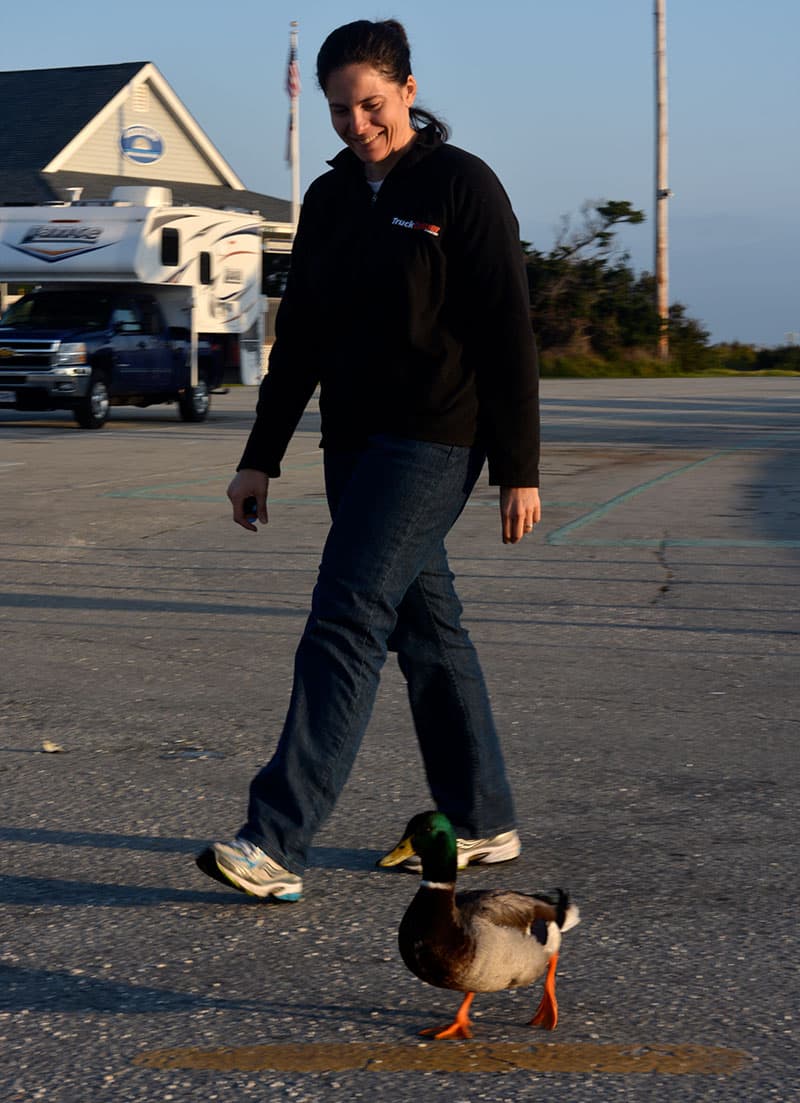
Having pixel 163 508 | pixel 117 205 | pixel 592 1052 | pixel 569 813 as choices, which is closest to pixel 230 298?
pixel 117 205

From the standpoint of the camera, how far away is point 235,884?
12.3 feet

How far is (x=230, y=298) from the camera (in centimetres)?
2456

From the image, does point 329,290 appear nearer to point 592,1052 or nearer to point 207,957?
point 207,957

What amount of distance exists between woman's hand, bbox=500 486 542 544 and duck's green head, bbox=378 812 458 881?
2.86ft

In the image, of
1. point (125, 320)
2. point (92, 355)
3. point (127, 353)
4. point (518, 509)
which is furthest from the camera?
point (125, 320)

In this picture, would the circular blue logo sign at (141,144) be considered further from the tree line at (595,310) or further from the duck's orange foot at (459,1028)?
the duck's orange foot at (459,1028)

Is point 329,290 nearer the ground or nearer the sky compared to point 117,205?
nearer the ground

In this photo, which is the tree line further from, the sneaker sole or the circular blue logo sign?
the sneaker sole

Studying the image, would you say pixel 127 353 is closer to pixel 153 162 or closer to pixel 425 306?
pixel 425 306

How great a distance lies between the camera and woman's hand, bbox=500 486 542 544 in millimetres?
3895

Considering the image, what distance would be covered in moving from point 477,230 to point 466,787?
4.43 feet

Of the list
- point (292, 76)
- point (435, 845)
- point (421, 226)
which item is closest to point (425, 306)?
point (421, 226)

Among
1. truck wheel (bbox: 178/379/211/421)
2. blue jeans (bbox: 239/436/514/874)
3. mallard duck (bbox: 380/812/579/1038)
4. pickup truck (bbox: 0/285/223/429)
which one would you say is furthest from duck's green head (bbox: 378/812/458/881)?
truck wheel (bbox: 178/379/211/421)

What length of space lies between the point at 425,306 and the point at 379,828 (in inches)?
60.5
